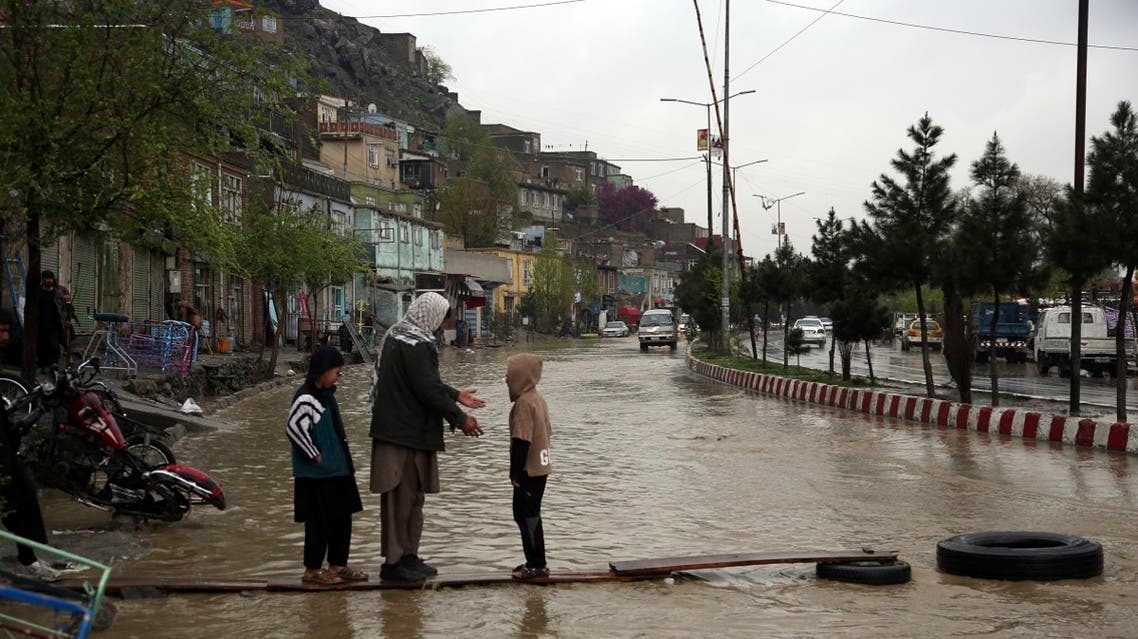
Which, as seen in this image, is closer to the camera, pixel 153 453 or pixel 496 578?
pixel 496 578

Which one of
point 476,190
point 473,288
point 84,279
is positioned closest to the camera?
point 84,279

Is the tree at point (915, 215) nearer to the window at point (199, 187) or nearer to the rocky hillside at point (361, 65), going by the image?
the window at point (199, 187)

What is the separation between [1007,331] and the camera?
5025 cm

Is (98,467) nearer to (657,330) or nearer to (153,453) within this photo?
(153,453)

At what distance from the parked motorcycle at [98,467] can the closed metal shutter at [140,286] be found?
2372 cm

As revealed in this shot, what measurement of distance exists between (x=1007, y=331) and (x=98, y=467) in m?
44.0

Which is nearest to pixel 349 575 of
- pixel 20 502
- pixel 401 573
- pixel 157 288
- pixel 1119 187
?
pixel 401 573

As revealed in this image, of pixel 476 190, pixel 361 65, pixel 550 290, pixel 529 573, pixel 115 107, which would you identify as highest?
pixel 361 65

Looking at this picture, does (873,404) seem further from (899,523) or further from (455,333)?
(455,333)

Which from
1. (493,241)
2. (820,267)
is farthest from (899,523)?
(493,241)

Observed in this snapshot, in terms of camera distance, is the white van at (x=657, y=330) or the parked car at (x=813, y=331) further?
the parked car at (x=813, y=331)

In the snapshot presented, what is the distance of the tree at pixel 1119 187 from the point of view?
19.1 metres

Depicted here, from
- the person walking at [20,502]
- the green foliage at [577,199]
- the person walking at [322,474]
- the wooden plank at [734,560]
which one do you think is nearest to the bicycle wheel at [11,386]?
the person walking at [20,502]

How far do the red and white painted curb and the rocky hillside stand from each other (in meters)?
99.5
